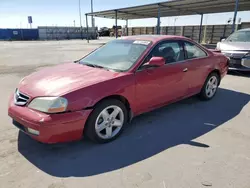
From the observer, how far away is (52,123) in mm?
2422

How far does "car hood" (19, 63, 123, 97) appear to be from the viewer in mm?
2637

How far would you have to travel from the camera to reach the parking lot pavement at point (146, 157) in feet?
7.33

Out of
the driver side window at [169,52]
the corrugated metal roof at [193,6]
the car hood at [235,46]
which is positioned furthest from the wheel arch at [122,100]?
the corrugated metal roof at [193,6]

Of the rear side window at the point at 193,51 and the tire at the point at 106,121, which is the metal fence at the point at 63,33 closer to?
the rear side window at the point at 193,51

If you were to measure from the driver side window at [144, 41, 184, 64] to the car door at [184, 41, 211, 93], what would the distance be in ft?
0.68

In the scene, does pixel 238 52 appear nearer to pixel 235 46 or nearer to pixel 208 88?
pixel 235 46

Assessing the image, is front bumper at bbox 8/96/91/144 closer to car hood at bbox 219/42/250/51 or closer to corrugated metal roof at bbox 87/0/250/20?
→ car hood at bbox 219/42/250/51

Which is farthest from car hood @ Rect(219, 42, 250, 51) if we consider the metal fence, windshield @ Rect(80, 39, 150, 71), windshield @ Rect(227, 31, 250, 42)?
the metal fence

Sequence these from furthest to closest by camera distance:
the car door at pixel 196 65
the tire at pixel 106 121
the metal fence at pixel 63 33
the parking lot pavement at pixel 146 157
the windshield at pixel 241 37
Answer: the metal fence at pixel 63 33
the windshield at pixel 241 37
the car door at pixel 196 65
the tire at pixel 106 121
the parking lot pavement at pixel 146 157

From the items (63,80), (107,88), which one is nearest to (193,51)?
(107,88)

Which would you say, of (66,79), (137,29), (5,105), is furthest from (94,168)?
(137,29)

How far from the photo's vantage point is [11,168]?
243 cm

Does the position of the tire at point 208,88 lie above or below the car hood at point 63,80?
below

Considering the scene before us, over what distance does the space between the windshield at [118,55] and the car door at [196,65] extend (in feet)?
3.71
